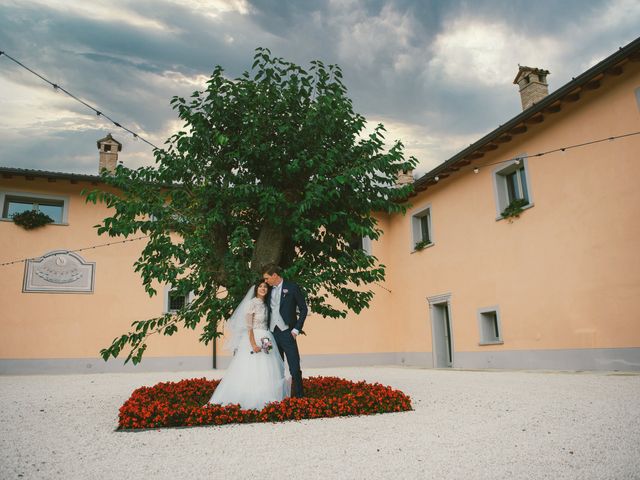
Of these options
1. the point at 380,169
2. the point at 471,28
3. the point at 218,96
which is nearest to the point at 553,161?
the point at 471,28

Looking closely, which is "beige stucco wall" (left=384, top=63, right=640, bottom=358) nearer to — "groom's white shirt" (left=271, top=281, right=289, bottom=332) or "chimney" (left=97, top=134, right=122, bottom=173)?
"groom's white shirt" (left=271, top=281, right=289, bottom=332)

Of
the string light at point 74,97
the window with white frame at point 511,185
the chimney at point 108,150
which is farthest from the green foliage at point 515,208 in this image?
the chimney at point 108,150

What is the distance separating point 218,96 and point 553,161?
8.04 meters

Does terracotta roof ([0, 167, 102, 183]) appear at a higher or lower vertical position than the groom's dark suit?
higher

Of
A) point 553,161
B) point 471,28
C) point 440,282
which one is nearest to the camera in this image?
point 471,28

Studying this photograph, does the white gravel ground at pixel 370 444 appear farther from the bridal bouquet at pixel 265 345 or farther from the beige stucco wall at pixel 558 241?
the beige stucco wall at pixel 558 241

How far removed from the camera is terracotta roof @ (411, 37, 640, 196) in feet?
29.7

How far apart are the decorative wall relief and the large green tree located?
8.85 meters

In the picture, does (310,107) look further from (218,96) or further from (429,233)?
(429,233)

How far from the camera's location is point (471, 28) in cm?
933

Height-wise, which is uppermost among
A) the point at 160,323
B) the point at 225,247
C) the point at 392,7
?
the point at 392,7

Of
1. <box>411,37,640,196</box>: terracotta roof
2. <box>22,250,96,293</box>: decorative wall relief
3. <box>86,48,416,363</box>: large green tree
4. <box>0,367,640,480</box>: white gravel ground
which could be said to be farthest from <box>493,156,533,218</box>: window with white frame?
<box>22,250,96,293</box>: decorative wall relief

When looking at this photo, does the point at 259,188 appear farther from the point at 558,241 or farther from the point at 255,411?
the point at 558,241

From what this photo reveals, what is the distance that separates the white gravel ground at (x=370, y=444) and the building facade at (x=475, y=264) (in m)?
4.26
